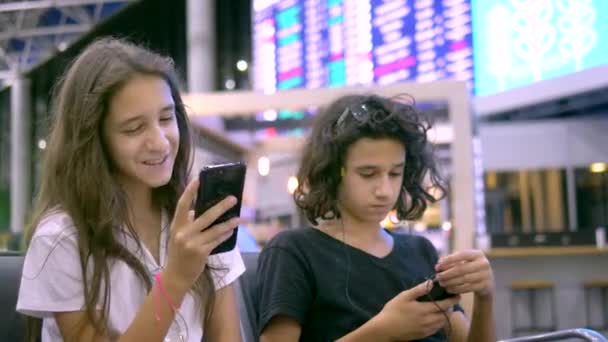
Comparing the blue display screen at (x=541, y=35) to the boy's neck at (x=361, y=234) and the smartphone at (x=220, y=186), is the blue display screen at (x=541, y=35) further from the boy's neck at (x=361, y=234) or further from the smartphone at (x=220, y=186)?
the smartphone at (x=220, y=186)

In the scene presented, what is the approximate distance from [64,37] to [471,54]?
13.8 meters

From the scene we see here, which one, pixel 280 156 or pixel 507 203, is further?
pixel 280 156

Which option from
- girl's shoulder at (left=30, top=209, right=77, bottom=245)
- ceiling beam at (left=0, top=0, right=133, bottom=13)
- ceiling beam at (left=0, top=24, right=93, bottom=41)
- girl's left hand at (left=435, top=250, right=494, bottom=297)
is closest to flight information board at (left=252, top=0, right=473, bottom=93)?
girl's left hand at (left=435, top=250, right=494, bottom=297)

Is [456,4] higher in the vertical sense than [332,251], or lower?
higher

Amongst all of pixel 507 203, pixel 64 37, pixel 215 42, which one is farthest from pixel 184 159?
pixel 64 37

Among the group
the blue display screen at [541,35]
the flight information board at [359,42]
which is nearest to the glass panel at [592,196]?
the blue display screen at [541,35]

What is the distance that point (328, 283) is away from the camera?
1.59m

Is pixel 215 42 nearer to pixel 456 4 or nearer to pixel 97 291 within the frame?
pixel 456 4

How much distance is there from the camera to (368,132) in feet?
5.45

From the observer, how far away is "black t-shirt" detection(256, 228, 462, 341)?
1566 millimetres

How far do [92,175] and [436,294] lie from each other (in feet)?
2.23

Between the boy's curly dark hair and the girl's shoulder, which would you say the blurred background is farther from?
the girl's shoulder

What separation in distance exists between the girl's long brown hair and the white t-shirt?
14mm

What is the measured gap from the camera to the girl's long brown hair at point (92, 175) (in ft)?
4.01
